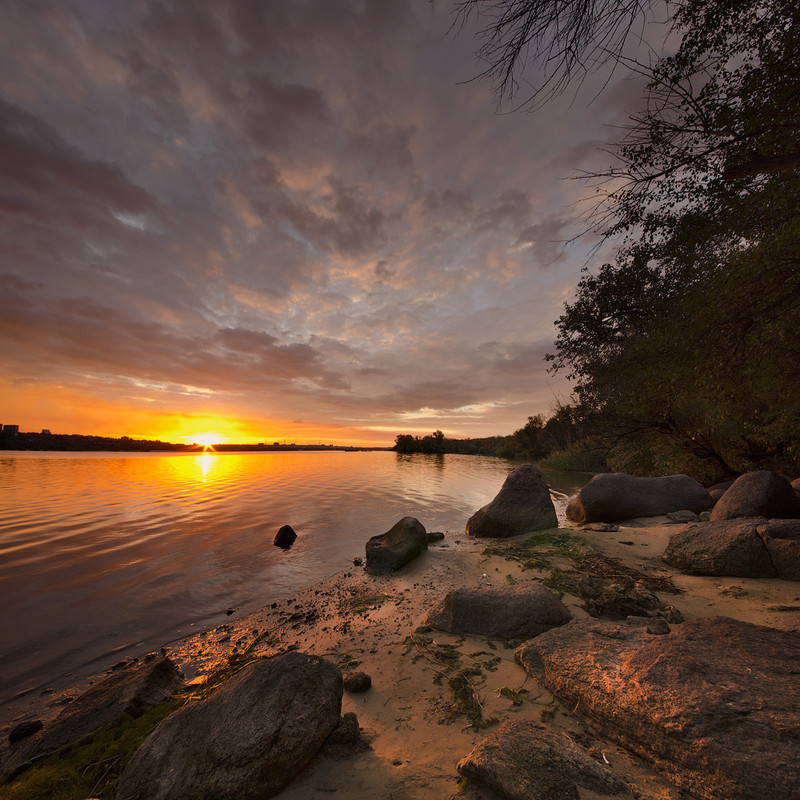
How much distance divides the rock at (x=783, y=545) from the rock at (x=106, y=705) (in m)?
9.44

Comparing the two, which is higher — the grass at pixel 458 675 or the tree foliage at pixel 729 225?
the tree foliage at pixel 729 225

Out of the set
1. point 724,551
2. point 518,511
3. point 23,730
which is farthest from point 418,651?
point 518,511

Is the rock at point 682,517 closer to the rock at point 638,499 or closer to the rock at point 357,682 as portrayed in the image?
the rock at point 638,499

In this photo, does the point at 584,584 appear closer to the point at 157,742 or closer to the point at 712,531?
the point at 712,531

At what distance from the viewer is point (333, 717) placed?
2889 millimetres

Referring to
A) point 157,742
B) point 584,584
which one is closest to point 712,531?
point 584,584

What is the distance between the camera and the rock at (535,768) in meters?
2.05

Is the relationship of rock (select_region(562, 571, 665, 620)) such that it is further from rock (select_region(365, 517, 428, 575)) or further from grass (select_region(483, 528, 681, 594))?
rock (select_region(365, 517, 428, 575))

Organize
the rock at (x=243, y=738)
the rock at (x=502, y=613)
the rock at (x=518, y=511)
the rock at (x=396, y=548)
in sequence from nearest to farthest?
1. the rock at (x=243, y=738)
2. the rock at (x=502, y=613)
3. the rock at (x=396, y=548)
4. the rock at (x=518, y=511)

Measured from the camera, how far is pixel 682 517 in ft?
36.4

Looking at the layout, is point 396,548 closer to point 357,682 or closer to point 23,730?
point 357,682

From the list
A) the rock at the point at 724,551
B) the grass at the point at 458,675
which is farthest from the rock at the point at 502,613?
the rock at the point at 724,551

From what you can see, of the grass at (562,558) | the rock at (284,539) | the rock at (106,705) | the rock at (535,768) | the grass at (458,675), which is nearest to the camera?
the rock at (535,768)

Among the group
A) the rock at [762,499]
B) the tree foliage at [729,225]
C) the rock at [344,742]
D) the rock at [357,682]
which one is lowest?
the rock at [357,682]
